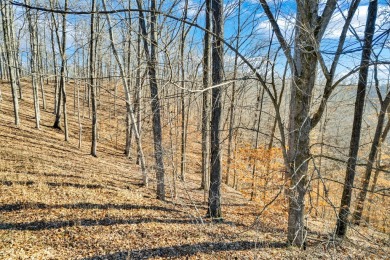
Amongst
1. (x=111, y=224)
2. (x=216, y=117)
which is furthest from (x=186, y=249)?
(x=216, y=117)

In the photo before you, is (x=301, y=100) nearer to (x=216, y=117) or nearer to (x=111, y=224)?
(x=216, y=117)

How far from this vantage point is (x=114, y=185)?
9.31 m

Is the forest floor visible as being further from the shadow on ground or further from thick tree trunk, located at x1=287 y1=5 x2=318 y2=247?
thick tree trunk, located at x1=287 y1=5 x2=318 y2=247

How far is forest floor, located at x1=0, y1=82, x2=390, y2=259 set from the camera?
5078 millimetres

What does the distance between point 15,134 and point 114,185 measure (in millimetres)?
7002

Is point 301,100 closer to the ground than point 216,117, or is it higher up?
higher up

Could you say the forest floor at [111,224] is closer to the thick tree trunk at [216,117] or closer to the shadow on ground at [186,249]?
the shadow on ground at [186,249]

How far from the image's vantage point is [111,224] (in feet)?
20.1

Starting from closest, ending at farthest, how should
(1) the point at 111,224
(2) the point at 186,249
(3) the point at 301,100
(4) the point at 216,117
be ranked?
(3) the point at 301,100, (2) the point at 186,249, (1) the point at 111,224, (4) the point at 216,117

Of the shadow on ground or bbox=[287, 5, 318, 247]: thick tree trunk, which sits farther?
the shadow on ground

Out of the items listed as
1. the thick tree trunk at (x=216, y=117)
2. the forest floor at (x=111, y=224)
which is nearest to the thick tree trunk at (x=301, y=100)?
the forest floor at (x=111, y=224)

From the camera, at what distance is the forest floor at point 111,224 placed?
5.08 meters

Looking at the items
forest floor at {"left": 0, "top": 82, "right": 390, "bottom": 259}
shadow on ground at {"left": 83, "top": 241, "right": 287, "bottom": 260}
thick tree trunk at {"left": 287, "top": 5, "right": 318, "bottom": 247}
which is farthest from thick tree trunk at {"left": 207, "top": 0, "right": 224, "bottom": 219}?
thick tree trunk at {"left": 287, "top": 5, "right": 318, "bottom": 247}

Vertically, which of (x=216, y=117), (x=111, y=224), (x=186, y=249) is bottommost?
(x=186, y=249)
